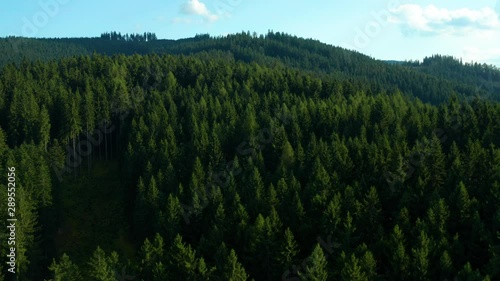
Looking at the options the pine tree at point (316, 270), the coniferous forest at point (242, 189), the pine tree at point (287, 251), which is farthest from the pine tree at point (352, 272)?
the pine tree at point (287, 251)

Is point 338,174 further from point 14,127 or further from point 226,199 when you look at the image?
point 14,127

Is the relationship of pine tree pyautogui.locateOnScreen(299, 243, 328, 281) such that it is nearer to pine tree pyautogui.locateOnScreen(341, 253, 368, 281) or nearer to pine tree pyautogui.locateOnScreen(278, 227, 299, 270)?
pine tree pyautogui.locateOnScreen(341, 253, 368, 281)

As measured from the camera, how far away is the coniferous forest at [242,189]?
40.8 m

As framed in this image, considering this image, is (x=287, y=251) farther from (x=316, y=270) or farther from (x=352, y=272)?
(x=352, y=272)

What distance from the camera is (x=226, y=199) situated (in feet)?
176

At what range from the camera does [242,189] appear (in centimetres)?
5497

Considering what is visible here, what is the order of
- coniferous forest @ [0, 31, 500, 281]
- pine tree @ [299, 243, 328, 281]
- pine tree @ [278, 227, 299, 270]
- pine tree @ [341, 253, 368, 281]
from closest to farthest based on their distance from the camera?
pine tree @ [341, 253, 368, 281] < pine tree @ [299, 243, 328, 281] < coniferous forest @ [0, 31, 500, 281] < pine tree @ [278, 227, 299, 270]

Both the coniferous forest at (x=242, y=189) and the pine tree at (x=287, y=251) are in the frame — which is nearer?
the coniferous forest at (x=242, y=189)

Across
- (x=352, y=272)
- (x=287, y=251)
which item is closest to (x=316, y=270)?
(x=352, y=272)

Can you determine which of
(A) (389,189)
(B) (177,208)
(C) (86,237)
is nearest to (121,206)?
(C) (86,237)

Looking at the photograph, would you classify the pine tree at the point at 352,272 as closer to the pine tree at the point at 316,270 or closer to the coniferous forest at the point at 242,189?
the coniferous forest at the point at 242,189

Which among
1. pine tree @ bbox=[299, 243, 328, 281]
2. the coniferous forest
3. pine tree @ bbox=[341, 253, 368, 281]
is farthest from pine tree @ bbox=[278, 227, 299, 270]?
pine tree @ bbox=[341, 253, 368, 281]

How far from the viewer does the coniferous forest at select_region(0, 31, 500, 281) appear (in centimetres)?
4078

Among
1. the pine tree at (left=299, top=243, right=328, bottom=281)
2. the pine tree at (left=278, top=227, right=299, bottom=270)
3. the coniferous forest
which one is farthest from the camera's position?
the pine tree at (left=278, top=227, right=299, bottom=270)
